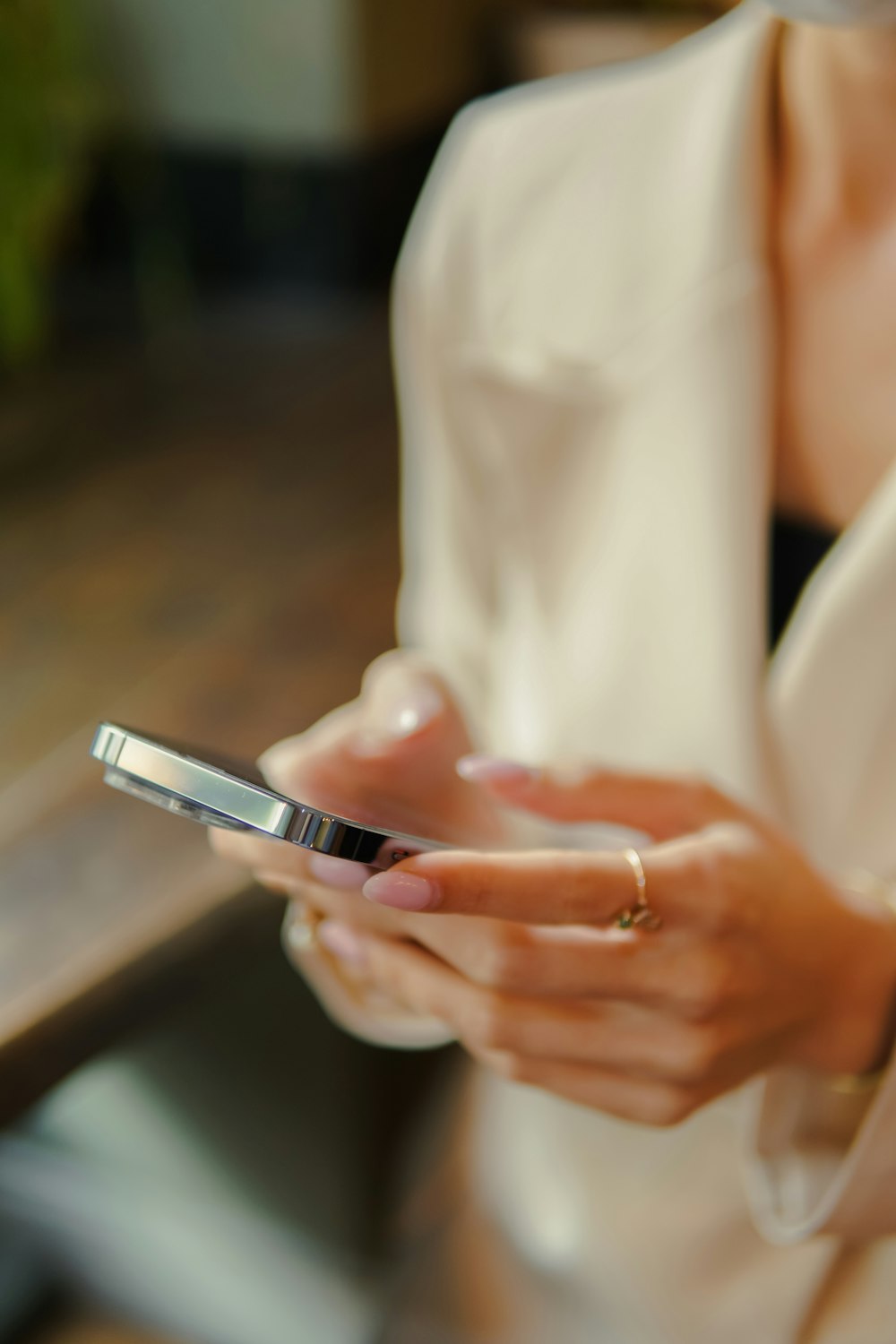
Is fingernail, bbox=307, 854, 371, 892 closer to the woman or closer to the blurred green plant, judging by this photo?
the woman

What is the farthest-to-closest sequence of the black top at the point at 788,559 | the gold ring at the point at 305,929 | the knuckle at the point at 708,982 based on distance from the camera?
the black top at the point at 788,559
the gold ring at the point at 305,929
the knuckle at the point at 708,982

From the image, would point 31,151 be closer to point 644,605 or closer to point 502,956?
point 644,605

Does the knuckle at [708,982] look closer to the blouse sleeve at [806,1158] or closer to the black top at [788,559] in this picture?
the blouse sleeve at [806,1158]

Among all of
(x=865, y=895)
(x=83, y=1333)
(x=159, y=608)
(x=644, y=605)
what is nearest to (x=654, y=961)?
(x=865, y=895)

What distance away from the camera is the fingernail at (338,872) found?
0.34 metres

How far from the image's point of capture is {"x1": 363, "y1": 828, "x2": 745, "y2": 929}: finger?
305 millimetres

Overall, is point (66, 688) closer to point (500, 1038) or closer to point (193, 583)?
point (193, 583)

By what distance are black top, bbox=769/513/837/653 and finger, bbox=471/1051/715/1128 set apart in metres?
0.26

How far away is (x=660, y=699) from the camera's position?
59cm

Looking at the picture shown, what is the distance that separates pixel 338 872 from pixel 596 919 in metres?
0.07

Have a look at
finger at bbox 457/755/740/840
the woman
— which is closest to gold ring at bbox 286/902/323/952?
the woman

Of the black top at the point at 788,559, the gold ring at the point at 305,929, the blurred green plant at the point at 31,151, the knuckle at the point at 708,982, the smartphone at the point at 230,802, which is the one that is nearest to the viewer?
the smartphone at the point at 230,802

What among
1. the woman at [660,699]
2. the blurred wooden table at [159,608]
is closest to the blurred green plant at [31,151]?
the blurred wooden table at [159,608]

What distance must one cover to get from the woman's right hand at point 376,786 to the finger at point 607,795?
46mm
